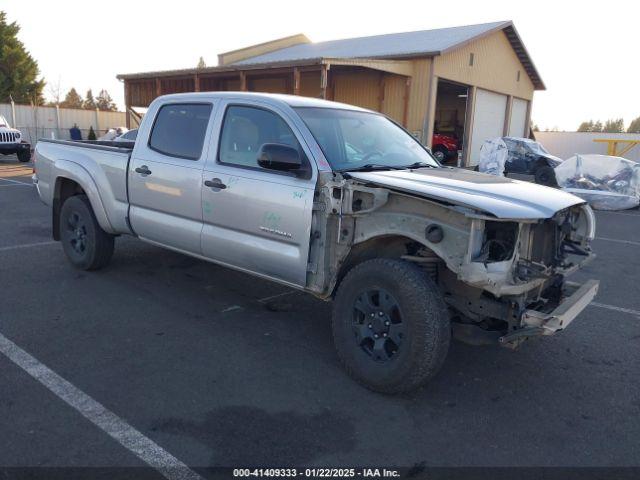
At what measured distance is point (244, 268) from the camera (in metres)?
4.34

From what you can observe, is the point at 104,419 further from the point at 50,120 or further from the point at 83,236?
the point at 50,120

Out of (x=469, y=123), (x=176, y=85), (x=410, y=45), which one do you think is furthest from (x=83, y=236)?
(x=176, y=85)

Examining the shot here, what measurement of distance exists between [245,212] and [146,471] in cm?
208

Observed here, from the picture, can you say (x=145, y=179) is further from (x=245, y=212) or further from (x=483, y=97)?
(x=483, y=97)

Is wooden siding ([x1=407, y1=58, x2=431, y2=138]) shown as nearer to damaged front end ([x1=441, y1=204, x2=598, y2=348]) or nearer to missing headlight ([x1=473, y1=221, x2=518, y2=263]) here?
damaged front end ([x1=441, y1=204, x2=598, y2=348])

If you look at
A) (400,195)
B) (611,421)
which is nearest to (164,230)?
(400,195)

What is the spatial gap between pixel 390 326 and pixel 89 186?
3.72 meters

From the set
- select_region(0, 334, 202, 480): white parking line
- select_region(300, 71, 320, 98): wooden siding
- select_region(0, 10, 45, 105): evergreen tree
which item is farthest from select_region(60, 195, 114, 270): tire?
select_region(0, 10, 45, 105): evergreen tree

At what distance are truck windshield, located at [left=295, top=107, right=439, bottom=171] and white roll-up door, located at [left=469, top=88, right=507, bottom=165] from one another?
793 inches

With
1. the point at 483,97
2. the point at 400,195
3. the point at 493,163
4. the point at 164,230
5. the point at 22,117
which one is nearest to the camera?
the point at 400,195

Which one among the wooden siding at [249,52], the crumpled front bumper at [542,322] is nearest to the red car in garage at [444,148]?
the wooden siding at [249,52]

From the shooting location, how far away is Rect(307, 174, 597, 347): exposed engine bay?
3.11m

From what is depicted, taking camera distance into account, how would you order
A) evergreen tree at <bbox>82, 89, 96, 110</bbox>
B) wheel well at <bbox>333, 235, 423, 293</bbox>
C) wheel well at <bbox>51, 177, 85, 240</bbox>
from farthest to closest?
evergreen tree at <bbox>82, 89, 96, 110</bbox> < wheel well at <bbox>51, 177, 85, 240</bbox> < wheel well at <bbox>333, 235, 423, 293</bbox>

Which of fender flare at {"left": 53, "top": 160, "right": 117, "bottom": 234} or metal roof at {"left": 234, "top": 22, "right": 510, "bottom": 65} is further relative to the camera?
metal roof at {"left": 234, "top": 22, "right": 510, "bottom": 65}
